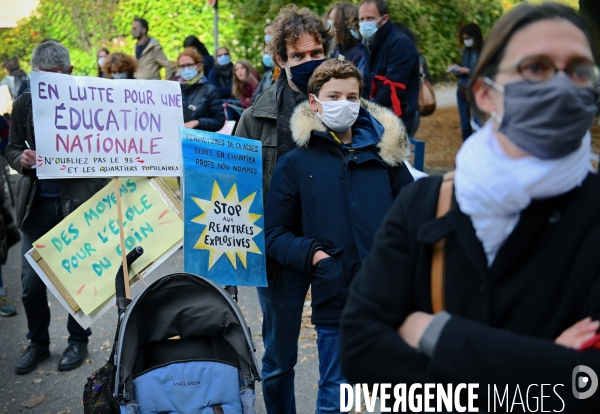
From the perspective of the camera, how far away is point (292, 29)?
392cm

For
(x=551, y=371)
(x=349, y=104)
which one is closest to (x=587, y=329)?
(x=551, y=371)

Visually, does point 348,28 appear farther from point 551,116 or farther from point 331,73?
point 551,116

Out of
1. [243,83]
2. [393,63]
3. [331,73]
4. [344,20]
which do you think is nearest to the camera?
[331,73]

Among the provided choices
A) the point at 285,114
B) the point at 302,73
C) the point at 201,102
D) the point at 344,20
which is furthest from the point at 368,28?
the point at 285,114

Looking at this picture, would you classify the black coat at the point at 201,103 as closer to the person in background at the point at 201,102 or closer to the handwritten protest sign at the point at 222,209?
the person in background at the point at 201,102

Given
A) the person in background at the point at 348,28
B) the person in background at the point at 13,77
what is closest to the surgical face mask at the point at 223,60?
the person in background at the point at 348,28

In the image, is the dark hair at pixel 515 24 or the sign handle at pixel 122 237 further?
the sign handle at pixel 122 237

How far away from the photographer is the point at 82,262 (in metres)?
4.39

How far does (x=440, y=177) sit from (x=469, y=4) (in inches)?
623

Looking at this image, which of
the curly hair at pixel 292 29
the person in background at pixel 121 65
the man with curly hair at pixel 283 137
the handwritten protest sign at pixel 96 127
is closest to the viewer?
the man with curly hair at pixel 283 137

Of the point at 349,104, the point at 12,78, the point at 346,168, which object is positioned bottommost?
the point at 12,78

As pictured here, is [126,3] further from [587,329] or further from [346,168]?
[587,329]

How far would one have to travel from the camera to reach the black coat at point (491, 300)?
60.1 inches

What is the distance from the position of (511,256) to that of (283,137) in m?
2.29
